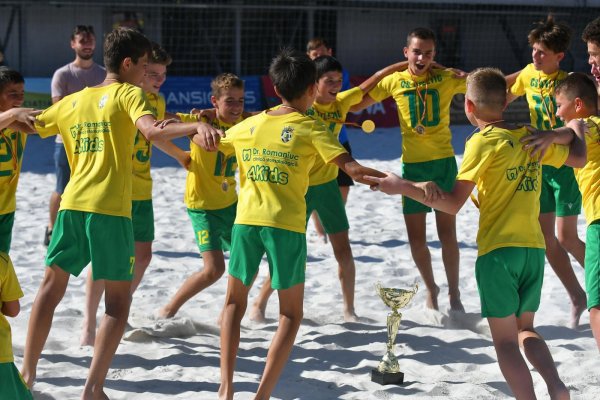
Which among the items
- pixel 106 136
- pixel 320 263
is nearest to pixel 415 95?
pixel 320 263

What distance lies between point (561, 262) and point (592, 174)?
1.77m

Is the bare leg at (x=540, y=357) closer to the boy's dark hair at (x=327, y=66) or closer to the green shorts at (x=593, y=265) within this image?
the green shorts at (x=593, y=265)

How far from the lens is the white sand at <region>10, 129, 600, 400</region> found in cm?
499

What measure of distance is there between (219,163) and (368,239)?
3125 mm

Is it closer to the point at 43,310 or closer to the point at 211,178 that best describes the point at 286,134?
the point at 43,310

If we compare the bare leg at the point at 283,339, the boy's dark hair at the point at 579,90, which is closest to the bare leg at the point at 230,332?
the bare leg at the point at 283,339

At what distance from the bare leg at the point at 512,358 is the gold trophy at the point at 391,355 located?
0.93 metres

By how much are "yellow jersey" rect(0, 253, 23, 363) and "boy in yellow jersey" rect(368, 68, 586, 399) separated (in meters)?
1.63

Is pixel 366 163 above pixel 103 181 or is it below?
below

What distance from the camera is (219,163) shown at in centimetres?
594

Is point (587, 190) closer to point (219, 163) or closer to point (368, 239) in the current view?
point (219, 163)

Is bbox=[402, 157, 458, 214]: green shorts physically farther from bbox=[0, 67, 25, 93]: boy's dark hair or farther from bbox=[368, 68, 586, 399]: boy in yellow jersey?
bbox=[0, 67, 25, 93]: boy's dark hair

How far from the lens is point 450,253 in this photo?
6.46m

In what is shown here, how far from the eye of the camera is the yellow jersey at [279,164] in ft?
14.6
